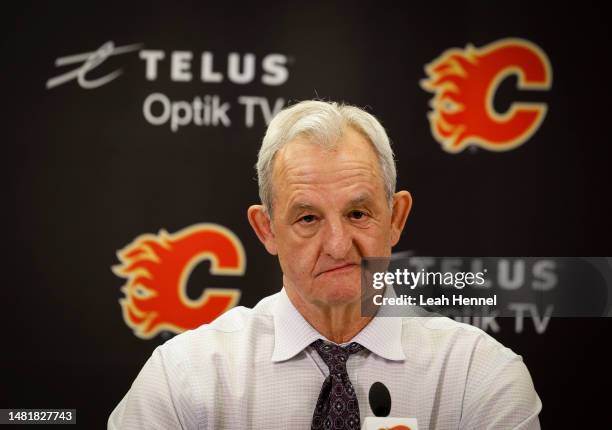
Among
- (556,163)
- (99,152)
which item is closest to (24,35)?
(99,152)

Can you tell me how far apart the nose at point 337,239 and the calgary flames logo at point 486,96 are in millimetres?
1104

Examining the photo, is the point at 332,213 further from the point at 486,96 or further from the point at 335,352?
the point at 486,96

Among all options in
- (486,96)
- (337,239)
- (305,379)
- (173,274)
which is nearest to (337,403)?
(305,379)

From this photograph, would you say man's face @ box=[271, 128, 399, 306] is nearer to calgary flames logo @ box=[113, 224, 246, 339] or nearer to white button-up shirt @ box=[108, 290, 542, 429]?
white button-up shirt @ box=[108, 290, 542, 429]

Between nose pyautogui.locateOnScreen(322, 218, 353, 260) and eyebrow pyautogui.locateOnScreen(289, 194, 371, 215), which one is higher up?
eyebrow pyautogui.locateOnScreen(289, 194, 371, 215)

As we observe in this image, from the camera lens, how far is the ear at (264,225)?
6.11 feet

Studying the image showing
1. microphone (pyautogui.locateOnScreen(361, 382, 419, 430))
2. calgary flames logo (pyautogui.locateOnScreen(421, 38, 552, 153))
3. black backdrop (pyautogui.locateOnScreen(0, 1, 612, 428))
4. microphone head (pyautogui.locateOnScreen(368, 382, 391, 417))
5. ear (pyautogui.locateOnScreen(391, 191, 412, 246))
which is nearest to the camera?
microphone (pyautogui.locateOnScreen(361, 382, 419, 430))

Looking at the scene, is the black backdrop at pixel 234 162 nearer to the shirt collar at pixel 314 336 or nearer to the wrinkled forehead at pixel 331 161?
the shirt collar at pixel 314 336

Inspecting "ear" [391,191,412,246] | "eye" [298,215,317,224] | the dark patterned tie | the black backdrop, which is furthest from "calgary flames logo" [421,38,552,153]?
the dark patterned tie

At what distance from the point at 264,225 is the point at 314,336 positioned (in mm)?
308

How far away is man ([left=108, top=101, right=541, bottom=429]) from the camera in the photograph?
1708 mm

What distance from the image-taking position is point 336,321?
5.96 ft

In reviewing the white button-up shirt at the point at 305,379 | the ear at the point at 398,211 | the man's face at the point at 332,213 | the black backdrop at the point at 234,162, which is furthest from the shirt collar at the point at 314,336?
the black backdrop at the point at 234,162

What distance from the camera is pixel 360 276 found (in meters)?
1.72
